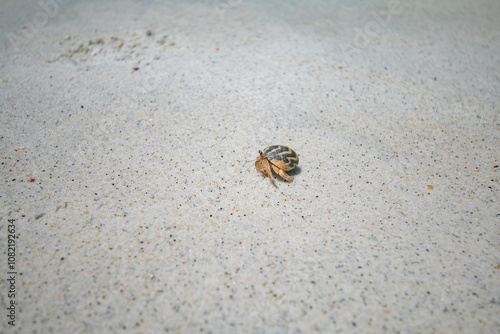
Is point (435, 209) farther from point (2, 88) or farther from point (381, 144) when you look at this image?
point (2, 88)

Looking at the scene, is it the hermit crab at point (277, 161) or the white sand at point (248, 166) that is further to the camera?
the hermit crab at point (277, 161)

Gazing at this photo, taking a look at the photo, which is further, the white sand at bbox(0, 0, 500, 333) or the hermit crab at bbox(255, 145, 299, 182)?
the hermit crab at bbox(255, 145, 299, 182)

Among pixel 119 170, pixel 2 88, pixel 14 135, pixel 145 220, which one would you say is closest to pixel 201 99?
pixel 119 170

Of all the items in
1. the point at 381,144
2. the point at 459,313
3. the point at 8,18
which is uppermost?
the point at 8,18

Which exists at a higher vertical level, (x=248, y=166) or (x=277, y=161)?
(x=277, y=161)
